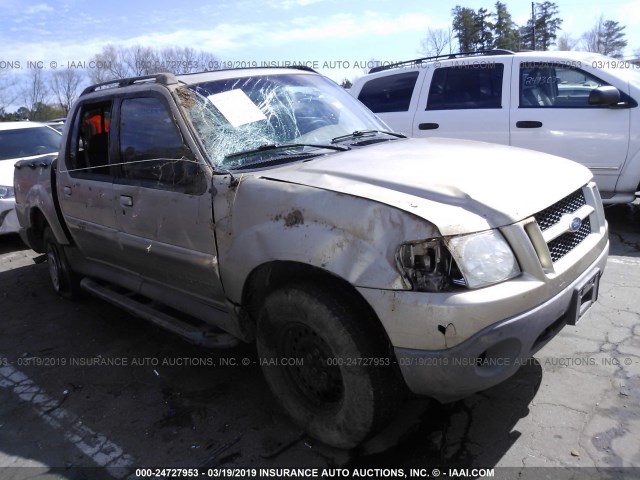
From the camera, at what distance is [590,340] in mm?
3637

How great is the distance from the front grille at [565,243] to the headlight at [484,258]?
350 mm

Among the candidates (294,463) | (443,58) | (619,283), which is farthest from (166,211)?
(443,58)

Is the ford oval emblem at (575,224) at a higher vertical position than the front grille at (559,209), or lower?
lower

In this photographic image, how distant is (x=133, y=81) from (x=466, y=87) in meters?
4.35

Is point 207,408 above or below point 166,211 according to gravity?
below

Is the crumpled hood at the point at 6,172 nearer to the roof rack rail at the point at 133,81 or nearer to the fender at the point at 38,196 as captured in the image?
the fender at the point at 38,196

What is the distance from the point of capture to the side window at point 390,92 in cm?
712

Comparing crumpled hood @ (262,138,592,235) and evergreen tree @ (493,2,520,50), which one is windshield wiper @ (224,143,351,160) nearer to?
crumpled hood @ (262,138,592,235)

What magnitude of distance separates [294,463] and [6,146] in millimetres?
8182

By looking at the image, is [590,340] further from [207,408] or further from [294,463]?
[207,408]

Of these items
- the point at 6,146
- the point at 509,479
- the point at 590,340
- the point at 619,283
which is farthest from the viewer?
the point at 6,146

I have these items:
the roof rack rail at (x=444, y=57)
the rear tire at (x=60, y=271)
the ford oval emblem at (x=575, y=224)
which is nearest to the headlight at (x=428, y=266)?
the ford oval emblem at (x=575, y=224)

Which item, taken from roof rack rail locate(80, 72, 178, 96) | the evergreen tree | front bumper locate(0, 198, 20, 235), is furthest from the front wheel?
the evergreen tree

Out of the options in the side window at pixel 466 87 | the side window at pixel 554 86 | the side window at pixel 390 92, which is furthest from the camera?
the side window at pixel 390 92
